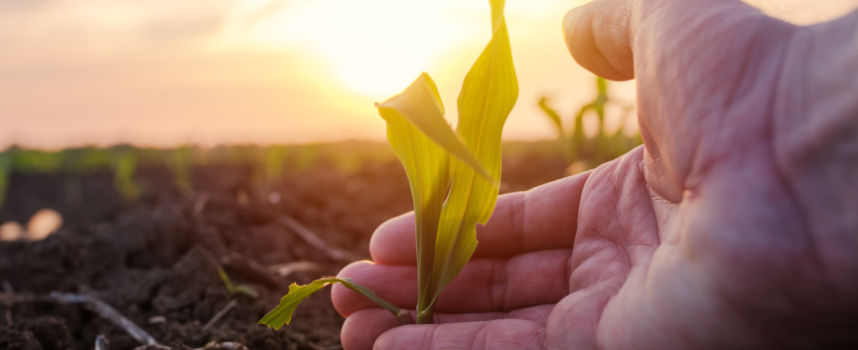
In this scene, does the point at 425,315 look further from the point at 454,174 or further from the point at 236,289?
the point at 236,289

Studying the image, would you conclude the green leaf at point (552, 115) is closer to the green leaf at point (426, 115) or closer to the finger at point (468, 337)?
the finger at point (468, 337)

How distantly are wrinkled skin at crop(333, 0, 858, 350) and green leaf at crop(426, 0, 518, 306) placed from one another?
223 mm

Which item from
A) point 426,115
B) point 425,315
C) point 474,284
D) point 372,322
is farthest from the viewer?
point 474,284

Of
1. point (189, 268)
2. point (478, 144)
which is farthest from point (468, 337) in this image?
point (189, 268)

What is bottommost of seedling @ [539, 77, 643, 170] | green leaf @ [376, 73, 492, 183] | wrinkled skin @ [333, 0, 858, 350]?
seedling @ [539, 77, 643, 170]

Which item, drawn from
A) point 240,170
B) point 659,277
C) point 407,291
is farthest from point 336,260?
point 240,170

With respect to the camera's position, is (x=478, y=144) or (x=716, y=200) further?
(x=478, y=144)

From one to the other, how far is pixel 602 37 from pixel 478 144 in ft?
1.66

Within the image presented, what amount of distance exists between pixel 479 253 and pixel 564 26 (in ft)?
2.76

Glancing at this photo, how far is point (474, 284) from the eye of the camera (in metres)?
1.68

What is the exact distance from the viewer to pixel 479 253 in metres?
1.74

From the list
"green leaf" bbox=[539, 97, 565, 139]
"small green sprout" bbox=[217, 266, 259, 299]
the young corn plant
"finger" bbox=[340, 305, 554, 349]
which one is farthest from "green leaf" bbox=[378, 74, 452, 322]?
"green leaf" bbox=[539, 97, 565, 139]

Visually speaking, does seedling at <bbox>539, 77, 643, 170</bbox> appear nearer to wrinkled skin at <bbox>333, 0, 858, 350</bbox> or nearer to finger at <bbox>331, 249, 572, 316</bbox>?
finger at <bbox>331, 249, 572, 316</bbox>

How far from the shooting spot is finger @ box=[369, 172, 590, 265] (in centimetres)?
164
